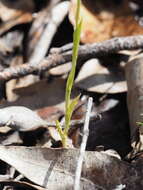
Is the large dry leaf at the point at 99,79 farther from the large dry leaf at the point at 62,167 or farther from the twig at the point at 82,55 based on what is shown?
the large dry leaf at the point at 62,167

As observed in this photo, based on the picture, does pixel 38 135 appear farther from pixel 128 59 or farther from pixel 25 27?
pixel 25 27

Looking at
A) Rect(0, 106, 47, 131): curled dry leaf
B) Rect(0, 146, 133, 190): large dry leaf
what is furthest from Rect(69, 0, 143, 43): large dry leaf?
Rect(0, 146, 133, 190): large dry leaf

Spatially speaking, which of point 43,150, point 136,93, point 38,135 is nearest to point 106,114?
point 136,93

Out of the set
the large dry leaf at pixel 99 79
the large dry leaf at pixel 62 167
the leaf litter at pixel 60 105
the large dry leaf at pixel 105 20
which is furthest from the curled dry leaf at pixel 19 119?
the large dry leaf at pixel 105 20

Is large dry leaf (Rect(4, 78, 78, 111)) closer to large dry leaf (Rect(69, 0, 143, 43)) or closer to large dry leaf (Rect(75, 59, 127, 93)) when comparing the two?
large dry leaf (Rect(75, 59, 127, 93))

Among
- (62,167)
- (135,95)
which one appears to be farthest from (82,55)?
(62,167)

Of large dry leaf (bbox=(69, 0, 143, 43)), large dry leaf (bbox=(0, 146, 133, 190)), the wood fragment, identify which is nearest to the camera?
large dry leaf (bbox=(0, 146, 133, 190))
